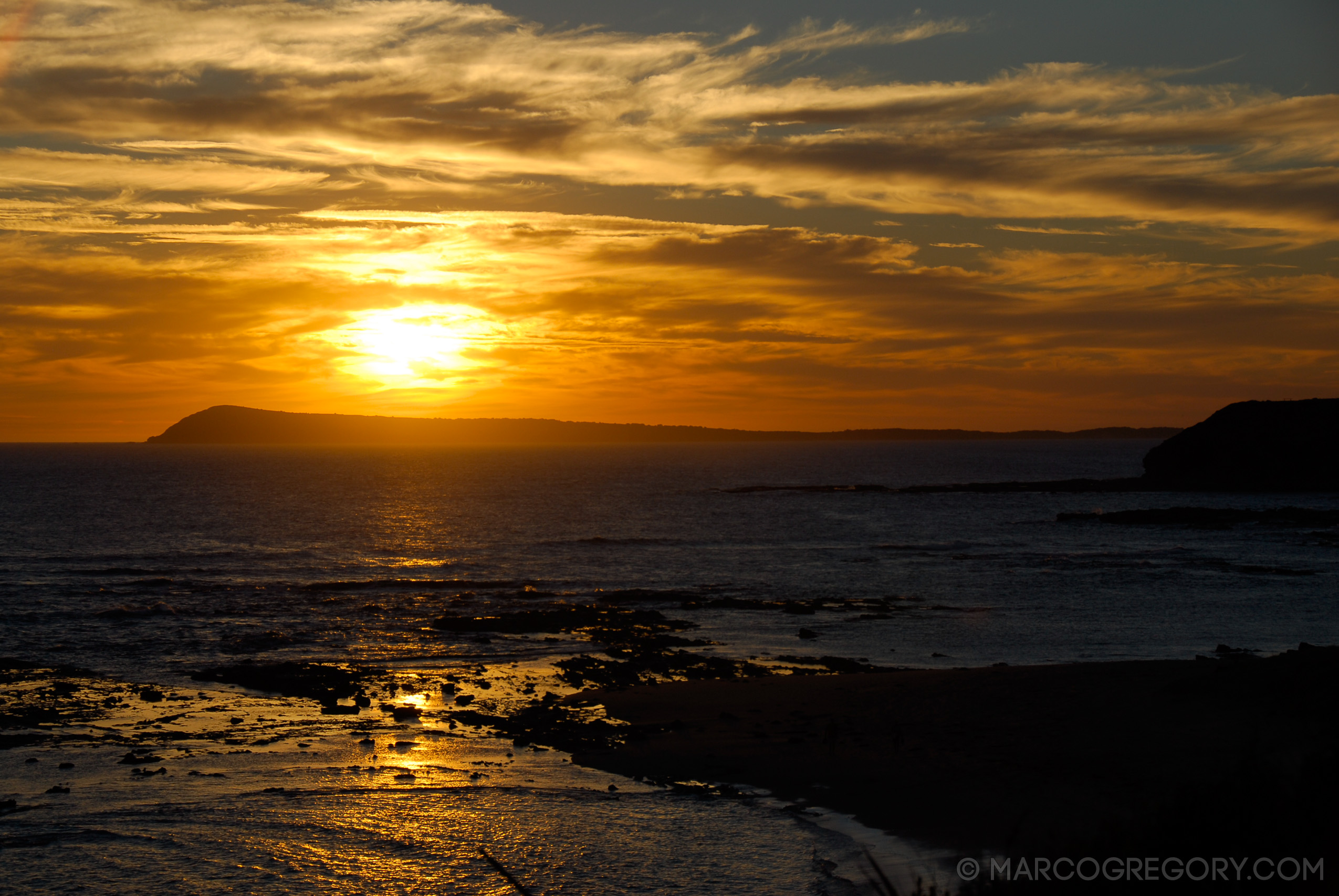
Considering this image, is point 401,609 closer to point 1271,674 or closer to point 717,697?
point 717,697

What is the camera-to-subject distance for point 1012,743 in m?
18.3

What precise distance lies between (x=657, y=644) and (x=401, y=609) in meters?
13.8

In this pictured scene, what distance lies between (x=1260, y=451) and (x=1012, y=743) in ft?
404

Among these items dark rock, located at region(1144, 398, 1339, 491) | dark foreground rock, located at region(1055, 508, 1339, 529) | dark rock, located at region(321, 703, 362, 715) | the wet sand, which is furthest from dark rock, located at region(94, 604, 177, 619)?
dark rock, located at region(1144, 398, 1339, 491)

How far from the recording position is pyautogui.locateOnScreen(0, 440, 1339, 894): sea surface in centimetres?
1340

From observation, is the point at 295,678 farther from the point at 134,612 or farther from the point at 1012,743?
the point at 1012,743

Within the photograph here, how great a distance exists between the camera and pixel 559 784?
55.0 feet

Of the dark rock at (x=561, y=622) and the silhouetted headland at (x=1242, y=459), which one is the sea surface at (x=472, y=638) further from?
the silhouetted headland at (x=1242, y=459)

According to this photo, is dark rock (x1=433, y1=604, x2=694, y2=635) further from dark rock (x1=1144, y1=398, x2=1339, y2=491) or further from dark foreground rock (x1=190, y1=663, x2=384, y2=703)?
dark rock (x1=1144, y1=398, x2=1339, y2=491)

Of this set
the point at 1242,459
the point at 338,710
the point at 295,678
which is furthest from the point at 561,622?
the point at 1242,459

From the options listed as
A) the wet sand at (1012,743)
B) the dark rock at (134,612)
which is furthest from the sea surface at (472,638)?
the wet sand at (1012,743)

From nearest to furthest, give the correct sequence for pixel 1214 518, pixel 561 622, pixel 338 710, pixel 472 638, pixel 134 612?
pixel 338 710, pixel 472 638, pixel 561 622, pixel 134 612, pixel 1214 518

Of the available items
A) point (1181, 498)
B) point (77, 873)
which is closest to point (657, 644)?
point (77, 873)

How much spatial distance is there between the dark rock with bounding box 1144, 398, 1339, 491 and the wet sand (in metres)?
111
